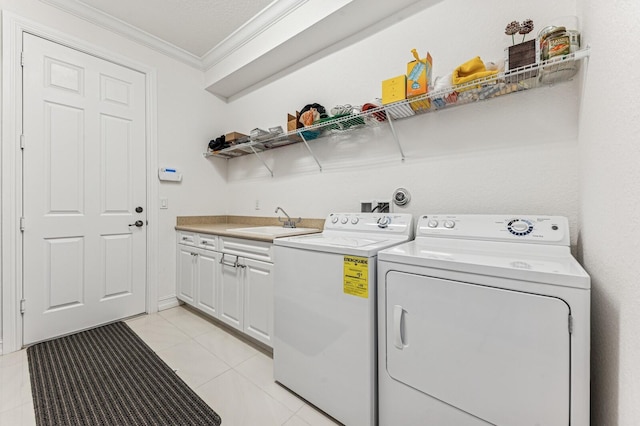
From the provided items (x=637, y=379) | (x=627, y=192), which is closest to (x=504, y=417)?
(x=637, y=379)

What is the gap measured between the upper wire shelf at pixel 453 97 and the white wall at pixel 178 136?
1135 millimetres

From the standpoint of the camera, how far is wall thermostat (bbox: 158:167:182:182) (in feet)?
8.82

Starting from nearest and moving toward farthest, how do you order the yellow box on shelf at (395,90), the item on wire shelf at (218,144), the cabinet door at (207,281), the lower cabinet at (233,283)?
the yellow box on shelf at (395,90), the lower cabinet at (233,283), the cabinet door at (207,281), the item on wire shelf at (218,144)

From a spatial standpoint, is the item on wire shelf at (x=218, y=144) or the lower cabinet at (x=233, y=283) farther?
the item on wire shelf at (x=218, y=144)

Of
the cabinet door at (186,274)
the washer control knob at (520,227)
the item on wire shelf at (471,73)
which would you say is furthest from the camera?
the cabinet door at (186,274)

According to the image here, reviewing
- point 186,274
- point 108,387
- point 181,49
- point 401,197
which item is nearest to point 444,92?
point 401,197

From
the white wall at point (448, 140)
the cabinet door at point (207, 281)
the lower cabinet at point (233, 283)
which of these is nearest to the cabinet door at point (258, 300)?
the lower cabinet at point (233, 283)

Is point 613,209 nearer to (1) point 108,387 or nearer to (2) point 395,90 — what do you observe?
(2) point 395,90

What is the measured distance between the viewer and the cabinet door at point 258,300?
5.85 ft

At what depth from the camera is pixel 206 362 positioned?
1.81 m

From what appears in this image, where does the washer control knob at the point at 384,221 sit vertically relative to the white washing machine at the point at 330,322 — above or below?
above

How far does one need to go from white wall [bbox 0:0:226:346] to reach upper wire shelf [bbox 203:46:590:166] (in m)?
1.14

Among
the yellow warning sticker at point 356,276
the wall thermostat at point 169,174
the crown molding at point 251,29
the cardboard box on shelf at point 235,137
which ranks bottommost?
the yellow warning sticker at point 356,276

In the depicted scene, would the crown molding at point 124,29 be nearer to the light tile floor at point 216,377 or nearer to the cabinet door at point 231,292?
the cabinet door at point 231,292
